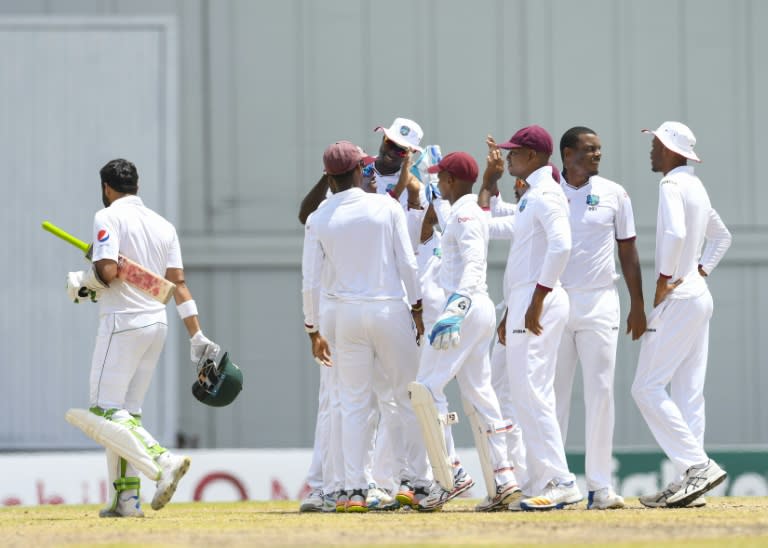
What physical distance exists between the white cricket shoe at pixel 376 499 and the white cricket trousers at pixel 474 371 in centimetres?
53

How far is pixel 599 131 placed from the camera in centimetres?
1491

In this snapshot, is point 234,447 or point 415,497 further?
point 234,447

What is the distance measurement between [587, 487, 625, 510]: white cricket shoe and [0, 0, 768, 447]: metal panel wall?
6293mm

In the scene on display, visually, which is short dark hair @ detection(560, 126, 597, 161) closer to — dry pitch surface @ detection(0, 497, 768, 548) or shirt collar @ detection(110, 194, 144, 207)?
dry pitch surface @ detection(0, 497, 768, 548)

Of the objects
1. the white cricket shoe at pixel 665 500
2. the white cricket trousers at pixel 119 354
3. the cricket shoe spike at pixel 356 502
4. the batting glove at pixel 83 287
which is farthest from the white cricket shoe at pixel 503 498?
the batting glove at pixel 83 287

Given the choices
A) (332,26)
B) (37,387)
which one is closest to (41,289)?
(37,387)

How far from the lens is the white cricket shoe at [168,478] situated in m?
7.98

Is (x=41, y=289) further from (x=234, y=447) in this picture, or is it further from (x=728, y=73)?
(x=728, y=73)

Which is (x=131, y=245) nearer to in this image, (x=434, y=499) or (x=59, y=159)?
(x=434, y=499)

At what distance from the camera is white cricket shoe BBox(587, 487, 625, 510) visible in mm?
8188

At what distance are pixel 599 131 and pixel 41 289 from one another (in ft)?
16.4

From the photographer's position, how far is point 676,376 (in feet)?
28.3

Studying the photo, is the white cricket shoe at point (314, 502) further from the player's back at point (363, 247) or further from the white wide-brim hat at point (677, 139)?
the white wide-brim hat at point (677, 139)

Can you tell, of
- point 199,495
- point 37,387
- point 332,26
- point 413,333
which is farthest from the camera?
point 332,26
